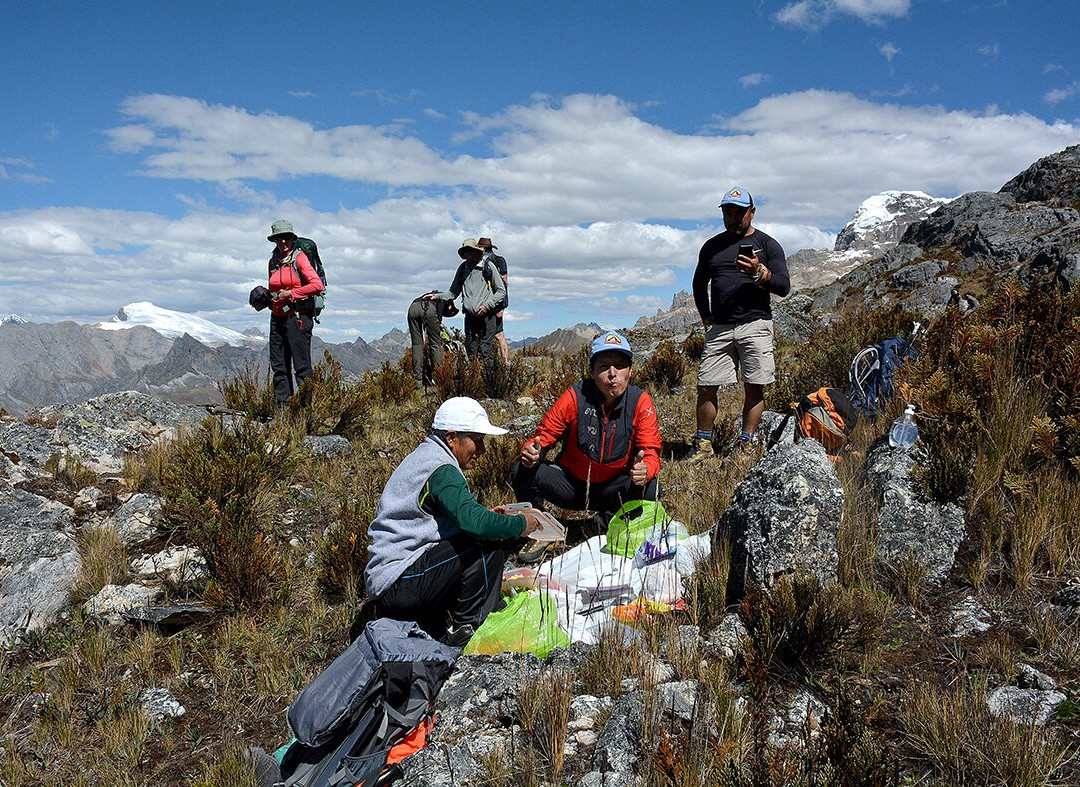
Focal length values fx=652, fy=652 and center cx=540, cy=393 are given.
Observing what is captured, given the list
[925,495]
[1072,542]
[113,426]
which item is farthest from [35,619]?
[1072,542]

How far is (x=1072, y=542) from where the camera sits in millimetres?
2938

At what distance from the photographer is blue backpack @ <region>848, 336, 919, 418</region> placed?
484cm

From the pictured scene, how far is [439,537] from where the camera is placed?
3295 mm

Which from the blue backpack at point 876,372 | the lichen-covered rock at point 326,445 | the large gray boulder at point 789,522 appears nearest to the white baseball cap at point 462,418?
the large gray boulder at point 789,522

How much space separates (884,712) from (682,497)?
2.18 m

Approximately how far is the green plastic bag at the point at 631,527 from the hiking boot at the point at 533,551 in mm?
452

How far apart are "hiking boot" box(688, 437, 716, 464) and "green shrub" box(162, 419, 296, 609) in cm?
309

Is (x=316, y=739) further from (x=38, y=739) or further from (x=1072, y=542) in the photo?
(x=1072, y=542)

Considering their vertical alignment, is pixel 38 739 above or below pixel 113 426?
below

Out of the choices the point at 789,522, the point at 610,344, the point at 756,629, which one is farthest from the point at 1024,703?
the point at 610,344

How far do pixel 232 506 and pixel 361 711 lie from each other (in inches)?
91.0

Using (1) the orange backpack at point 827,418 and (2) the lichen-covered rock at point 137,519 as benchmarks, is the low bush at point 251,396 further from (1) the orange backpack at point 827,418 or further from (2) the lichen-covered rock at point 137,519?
(1) the orange backpack at point 827,418

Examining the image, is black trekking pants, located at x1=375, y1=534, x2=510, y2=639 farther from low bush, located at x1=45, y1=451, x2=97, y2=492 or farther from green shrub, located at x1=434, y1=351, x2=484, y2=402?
green shrub, located at x1=434, y1=351, x2=484, y2=402

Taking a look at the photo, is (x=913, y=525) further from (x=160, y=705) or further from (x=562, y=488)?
(x=160, y=705)
